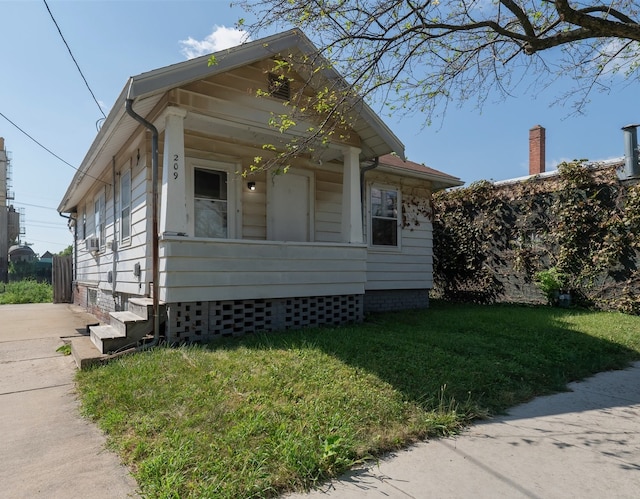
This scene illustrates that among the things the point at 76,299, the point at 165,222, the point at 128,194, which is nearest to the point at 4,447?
the point at 165,222

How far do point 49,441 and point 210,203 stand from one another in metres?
4.59

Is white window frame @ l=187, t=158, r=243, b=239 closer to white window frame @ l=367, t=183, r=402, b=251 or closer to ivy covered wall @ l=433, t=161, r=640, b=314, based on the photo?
white window frame @ l=367, t=183, r=402, b=251

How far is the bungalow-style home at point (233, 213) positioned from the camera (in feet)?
18.0

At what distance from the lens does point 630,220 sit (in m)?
8.35

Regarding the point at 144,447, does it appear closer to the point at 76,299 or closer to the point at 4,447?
the point at 4,447

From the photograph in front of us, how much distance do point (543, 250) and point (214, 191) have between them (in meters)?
7.80

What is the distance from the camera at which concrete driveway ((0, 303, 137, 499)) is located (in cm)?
243

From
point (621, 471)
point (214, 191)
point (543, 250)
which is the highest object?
point (214, 191)

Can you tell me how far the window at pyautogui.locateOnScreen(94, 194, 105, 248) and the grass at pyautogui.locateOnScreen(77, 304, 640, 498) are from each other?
19.8 feet

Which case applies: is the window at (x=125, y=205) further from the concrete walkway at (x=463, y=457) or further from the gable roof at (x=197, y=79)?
the concrete walkway at (x=463, y=457)

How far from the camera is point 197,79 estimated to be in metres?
5.55

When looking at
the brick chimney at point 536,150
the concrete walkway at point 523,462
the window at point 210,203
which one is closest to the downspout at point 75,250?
the window at point 210,203

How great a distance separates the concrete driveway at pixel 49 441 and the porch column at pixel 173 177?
2.16 m

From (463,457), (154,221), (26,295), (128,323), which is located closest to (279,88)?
(154,221)
